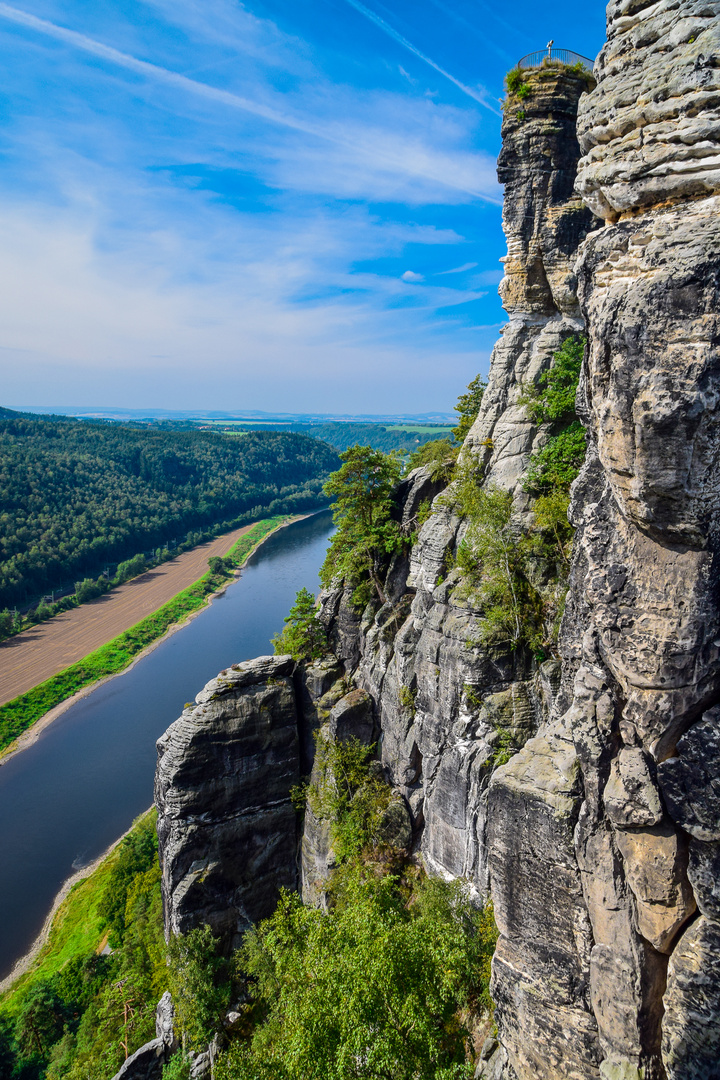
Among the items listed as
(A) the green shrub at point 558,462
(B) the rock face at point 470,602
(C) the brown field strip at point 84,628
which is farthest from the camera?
(C) the brown field strip at point 84,628

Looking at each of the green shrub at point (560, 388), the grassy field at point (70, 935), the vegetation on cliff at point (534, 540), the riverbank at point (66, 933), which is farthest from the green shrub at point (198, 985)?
the green shrub at point (560, 388)

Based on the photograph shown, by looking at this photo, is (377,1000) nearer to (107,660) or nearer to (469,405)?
(469,405)

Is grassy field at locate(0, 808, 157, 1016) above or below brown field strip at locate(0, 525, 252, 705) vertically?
below

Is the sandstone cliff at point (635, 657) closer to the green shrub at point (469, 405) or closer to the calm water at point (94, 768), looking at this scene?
the green shrub at point (469, 405)

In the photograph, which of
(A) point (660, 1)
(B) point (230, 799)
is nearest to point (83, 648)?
(B) point (230, 799)

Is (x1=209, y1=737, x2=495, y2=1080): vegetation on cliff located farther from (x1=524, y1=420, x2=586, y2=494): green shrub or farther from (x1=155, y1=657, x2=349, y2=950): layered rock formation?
(x1=524, y1=420, x2=586, y2=494): green shrub

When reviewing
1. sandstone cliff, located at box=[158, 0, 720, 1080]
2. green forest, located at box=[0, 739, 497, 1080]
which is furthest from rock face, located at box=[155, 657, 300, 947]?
sandstone cliff, located at box=[158, 0, 720, 1080]
